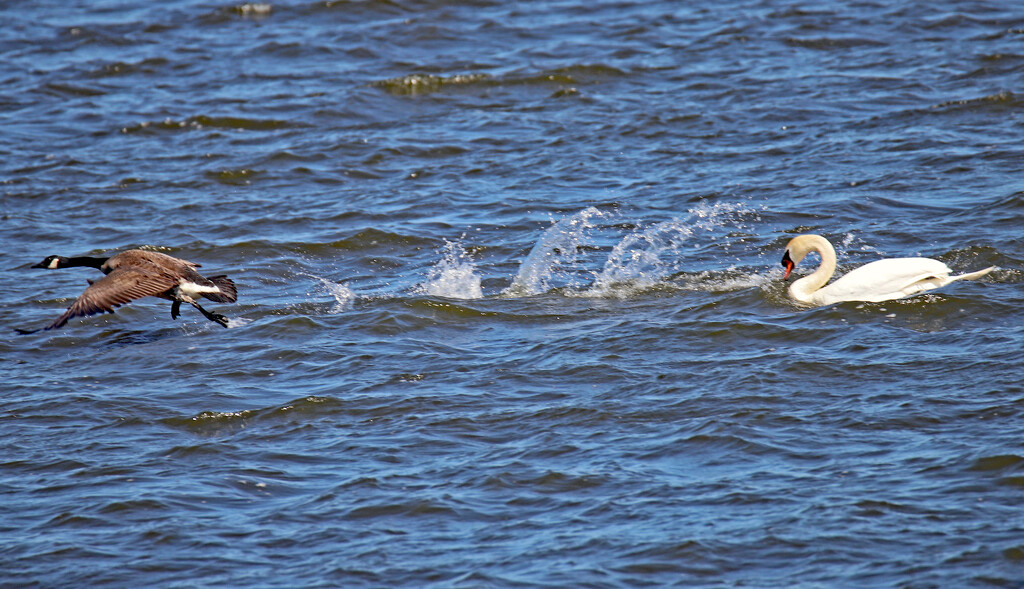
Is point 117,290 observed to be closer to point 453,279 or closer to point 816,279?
point 453,279

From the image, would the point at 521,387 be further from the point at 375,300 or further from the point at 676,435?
the point at 375,300

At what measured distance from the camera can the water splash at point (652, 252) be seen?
8031 millimetres

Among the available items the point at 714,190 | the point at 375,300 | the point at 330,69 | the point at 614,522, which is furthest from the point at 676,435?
the point at 330,69

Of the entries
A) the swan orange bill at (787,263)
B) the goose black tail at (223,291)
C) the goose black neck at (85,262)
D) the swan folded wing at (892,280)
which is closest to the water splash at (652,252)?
the swan orange bill at (787,263)

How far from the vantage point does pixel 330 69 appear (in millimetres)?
14648

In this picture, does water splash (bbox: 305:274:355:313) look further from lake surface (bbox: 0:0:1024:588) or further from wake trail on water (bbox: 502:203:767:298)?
wake trail on water (bbox: 502:203:767:298)

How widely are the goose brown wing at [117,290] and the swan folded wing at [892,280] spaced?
4420mm

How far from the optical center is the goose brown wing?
7.12 meters

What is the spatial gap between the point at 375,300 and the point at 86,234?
11.2ft

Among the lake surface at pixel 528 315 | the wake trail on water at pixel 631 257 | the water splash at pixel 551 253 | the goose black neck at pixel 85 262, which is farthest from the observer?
the goose black neck at pixel 85 262

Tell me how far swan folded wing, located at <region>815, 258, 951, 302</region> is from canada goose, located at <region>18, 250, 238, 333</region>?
404 cm

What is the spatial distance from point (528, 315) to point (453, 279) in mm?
892

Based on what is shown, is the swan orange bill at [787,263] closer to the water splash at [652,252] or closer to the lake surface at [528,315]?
the lake surface at [528,315]

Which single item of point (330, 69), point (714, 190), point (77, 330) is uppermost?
point (330, 69)
